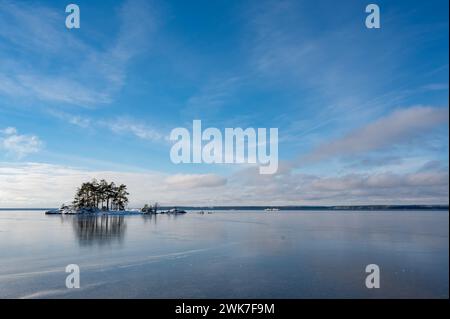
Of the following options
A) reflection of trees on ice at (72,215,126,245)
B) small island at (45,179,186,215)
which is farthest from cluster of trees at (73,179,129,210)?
reflection of trees on ice at (72,215,126,245)

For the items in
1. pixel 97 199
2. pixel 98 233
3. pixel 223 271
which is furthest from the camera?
pixel 97 199

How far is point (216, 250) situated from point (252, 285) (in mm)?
14653

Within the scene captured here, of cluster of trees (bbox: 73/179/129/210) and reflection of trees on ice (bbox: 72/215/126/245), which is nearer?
reflection of trees on ice (bbox: 72/215/126/245)

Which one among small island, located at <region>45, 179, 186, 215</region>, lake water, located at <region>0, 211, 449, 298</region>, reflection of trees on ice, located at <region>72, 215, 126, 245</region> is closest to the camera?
lake water, located at <region>0, 211, 449, 298</region>

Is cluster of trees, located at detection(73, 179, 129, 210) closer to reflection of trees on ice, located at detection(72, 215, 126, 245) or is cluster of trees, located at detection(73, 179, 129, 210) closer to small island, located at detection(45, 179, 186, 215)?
small island, located at detection(45, 179, 186, 215)

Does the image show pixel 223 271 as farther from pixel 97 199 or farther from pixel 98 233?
pixel 97 199

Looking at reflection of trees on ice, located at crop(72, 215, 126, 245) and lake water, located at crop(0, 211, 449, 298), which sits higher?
lake water, located at crop(0, 211, 449, 298)

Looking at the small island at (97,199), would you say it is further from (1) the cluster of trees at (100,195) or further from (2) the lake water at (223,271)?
(2) the lake water at (223,271)

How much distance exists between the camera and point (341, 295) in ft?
58.8

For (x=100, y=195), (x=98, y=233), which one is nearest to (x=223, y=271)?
(x=98, y=233)

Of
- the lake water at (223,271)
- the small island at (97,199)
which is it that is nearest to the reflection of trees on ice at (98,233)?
the lake water at (223,271)
